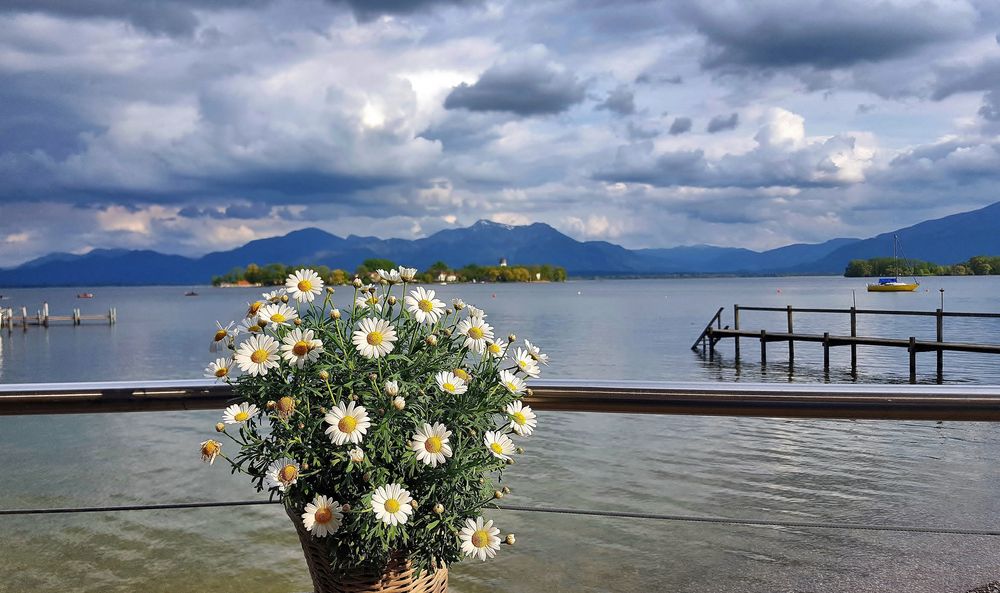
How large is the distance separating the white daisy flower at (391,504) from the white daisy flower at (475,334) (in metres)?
0.30

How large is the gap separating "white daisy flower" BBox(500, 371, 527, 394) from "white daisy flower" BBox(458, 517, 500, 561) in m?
0.24

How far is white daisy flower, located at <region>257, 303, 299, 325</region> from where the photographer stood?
1408mm

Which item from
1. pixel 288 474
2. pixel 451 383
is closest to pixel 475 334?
pixel 451 383

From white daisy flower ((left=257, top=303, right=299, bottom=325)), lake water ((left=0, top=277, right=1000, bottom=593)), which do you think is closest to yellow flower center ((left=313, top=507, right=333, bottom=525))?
white daisy flower ((left=257, top=303, right=299, bottom=325))

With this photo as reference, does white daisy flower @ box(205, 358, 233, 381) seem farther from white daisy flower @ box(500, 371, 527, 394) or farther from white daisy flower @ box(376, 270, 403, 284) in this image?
white daisy flower @ box(500, 371, 527, 394)

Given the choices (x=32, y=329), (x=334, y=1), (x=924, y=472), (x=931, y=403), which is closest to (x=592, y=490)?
(x=924, y=472)

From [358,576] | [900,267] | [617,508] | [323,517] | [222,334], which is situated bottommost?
[617,508]

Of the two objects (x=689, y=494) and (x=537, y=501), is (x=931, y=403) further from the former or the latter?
(x=689, y=494)

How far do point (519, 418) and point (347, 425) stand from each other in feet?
1.05

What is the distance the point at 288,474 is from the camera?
127 centimetres

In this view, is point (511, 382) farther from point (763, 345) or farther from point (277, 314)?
point (763, 345)

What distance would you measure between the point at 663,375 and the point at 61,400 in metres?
22.7

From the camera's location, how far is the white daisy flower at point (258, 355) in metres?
1.33

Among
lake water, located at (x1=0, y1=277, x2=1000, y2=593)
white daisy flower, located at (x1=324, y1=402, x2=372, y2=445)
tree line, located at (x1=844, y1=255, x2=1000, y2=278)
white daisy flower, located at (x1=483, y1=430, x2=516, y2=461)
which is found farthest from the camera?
tree line, located at (x1=844, y1=255, x2=1000, y2=278)
